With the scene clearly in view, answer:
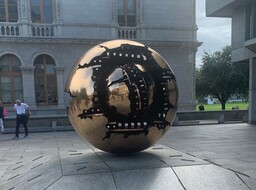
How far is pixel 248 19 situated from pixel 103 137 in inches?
544

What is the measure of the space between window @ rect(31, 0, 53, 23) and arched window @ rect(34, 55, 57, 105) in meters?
2.84

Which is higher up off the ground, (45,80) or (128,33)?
(128,33)

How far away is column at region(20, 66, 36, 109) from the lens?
57.9 ft

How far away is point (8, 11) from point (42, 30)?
278cm

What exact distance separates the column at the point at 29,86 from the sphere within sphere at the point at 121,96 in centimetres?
1448

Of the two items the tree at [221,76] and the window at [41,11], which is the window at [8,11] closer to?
the window at [41,11]

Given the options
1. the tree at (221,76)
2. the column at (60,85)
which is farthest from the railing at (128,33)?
the tree at (221,76)

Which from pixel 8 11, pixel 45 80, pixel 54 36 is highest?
pixel 8 11

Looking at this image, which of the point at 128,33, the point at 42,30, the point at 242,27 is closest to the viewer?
the point at 242,27

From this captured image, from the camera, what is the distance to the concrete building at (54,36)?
57.6 feet

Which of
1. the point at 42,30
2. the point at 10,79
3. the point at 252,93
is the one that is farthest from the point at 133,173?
the point at 42,30

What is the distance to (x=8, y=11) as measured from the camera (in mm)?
17891

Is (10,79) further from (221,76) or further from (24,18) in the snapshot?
(221,76)

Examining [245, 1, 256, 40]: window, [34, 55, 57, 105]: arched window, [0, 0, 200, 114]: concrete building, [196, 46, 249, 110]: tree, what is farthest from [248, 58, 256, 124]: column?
[34, 55, 57, 105]: arched window
